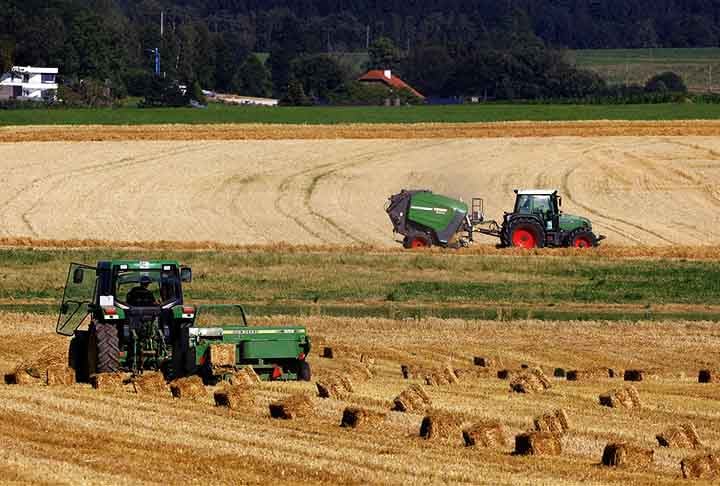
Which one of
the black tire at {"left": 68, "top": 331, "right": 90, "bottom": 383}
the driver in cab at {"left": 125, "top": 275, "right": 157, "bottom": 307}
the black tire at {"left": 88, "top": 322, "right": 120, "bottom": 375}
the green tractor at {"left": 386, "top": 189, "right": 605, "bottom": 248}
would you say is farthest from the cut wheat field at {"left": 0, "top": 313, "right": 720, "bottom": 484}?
the green tractor at {"left": 386, "top": 189, "right": 605, "bottom": 248}

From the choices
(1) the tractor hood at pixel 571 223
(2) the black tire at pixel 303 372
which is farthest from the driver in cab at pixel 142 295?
(1) the tractor hood at pixel 571 223

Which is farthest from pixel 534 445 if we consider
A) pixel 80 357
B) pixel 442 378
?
pixel 80 357

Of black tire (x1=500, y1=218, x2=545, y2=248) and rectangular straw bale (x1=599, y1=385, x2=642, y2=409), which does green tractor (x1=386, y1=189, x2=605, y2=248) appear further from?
rectangular straw bale (x1=599, y1=385, x2=642, y2=409)

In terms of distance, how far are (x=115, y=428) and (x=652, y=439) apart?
18.9 ft

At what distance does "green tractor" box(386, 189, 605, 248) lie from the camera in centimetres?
4466

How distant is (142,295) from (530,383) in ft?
18.1

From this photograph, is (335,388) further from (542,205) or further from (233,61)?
(233,61)

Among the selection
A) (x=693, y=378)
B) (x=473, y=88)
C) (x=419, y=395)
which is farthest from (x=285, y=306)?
(x=473, y=88)

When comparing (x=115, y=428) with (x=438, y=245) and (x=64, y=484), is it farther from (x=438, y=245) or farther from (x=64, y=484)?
(x=438, y=245)

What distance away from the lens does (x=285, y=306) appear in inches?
1304

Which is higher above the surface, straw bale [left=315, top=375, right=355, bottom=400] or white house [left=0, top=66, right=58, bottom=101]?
straw bale [left=315, top=375, right=355, bottom=400]

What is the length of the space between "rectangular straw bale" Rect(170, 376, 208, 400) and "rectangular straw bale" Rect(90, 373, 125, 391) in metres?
0.89

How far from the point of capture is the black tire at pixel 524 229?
44.5 metres

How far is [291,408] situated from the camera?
17.5 meters
